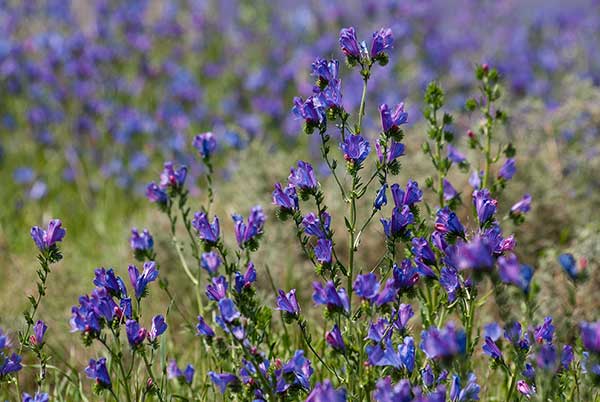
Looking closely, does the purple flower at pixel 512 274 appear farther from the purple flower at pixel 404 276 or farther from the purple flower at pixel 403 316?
the purple flower at pixel 403 316

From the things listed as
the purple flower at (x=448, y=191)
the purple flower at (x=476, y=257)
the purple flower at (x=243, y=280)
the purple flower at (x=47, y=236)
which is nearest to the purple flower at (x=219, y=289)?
the purple flower at (x=243, y=280)

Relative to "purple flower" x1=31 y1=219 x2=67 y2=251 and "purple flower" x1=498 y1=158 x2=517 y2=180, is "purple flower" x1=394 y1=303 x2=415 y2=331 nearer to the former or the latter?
"purple flower" x1=498 y1=158 x2=517 y2=180

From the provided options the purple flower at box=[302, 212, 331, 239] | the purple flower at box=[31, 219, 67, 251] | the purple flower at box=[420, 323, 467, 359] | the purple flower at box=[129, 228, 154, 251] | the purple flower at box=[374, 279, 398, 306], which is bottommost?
the purple flower at box=[420, 323, 467, 359]

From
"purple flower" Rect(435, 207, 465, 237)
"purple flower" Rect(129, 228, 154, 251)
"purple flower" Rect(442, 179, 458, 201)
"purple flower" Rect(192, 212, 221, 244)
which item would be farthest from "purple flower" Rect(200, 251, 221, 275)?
"purple flower" Rect(442, 179, 458, 201)

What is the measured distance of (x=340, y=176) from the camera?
5910mm

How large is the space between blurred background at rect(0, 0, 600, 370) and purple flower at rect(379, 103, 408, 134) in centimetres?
167

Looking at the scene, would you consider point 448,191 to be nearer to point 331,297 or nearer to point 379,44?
point 379,44

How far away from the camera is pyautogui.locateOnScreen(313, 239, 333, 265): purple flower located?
Result: 219 centimetres

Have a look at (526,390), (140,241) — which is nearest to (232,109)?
(140,241)

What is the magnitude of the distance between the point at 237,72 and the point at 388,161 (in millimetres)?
5801

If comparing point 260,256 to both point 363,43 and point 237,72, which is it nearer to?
point 363,43

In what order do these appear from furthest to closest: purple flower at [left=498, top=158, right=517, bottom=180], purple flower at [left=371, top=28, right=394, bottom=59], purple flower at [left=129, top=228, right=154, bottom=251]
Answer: purple flower at [left=498, top=158, right=517, bottom=180] → purple flower at [left=129, top=228, right=154, bottom=251] → purple flower at [left=371, top=28, right=394, bottom=59]

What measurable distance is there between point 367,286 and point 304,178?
410 millimetres

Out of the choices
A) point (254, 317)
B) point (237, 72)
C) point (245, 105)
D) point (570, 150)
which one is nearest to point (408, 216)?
point (254, 317)
